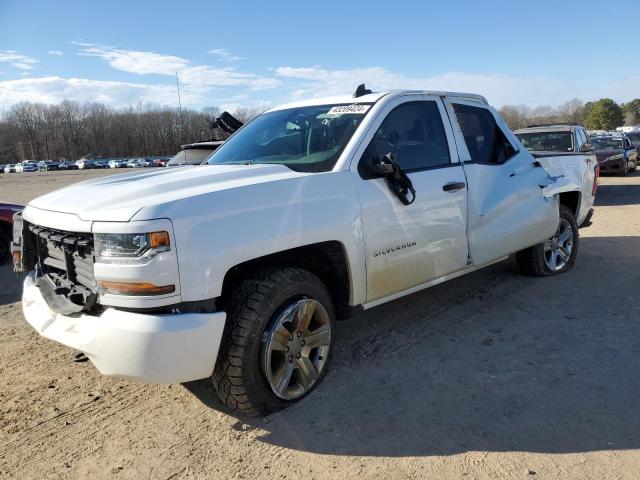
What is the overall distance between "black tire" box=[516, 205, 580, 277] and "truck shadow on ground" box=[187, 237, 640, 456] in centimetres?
46

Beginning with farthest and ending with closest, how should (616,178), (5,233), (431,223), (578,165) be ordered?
(616,178) < (5,233) < (578,165) < (431,223)

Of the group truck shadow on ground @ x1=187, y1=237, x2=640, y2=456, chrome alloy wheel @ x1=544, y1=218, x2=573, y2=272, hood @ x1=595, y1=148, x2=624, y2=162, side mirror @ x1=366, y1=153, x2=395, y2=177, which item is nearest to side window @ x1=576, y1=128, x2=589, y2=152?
hood @ x1=595, y1=148, x2=624, y2=162

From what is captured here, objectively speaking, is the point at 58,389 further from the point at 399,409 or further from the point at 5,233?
the point at 5,233

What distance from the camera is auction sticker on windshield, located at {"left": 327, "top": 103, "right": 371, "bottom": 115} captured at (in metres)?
3.81

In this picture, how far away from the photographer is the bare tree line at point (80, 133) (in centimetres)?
12862

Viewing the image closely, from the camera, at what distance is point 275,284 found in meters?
3.01

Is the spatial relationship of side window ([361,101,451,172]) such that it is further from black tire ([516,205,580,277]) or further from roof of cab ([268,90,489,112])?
black tire ([516,205,580,277])

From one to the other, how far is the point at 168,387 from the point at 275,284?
1249 mm

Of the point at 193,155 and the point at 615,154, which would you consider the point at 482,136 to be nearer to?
the point at 193,155

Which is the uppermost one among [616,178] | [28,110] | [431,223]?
[28,110]

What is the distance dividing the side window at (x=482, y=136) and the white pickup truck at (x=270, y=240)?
0.10 ft

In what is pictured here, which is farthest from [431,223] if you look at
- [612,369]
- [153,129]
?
[153,129]

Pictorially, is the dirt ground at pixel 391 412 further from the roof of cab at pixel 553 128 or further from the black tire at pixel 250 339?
the roof of cab at pixel 553 128

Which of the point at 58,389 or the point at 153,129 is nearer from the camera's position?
the point at 58,389
